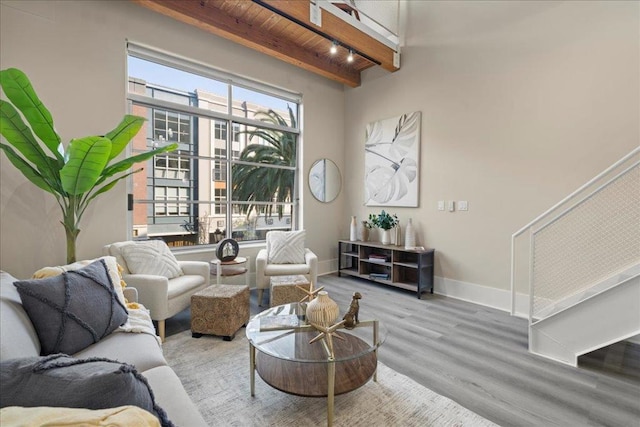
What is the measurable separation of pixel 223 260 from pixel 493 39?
4.29m

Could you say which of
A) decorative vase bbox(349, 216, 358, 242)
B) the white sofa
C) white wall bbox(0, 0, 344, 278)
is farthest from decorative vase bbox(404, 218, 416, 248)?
the white sofa

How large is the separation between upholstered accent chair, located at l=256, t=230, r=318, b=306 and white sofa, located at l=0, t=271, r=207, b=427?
183 centimetres

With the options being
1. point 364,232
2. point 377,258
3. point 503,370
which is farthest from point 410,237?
point 503,370

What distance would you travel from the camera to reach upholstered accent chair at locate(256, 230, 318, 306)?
12.0ft

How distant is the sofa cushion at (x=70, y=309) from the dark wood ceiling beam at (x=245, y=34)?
3.00 meters

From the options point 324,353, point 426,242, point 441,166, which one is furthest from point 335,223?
point 324,353

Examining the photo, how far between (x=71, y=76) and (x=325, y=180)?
11.8 feet

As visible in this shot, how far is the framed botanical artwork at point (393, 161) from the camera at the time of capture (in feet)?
14.5

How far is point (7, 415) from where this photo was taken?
0.61 meters

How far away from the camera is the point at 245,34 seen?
3844 mm

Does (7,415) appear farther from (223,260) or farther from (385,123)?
(385,123)

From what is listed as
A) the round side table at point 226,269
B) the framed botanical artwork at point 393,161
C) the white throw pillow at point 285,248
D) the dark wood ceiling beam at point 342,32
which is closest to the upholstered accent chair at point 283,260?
the white throw pillow at point 285,248

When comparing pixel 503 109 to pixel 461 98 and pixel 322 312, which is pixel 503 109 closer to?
pixel 461 98

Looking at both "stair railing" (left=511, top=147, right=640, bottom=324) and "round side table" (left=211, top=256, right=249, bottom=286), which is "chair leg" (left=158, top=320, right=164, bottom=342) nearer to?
"round side table" (left=211, top=256, right=249, bottom=286)
